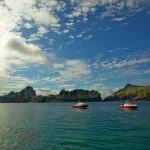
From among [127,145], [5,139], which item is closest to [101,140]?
[127,145]

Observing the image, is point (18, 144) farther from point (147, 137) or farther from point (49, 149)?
point (147, 137)

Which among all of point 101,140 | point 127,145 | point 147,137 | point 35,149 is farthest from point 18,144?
point 147,137

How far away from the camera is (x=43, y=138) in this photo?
5738 centimetres

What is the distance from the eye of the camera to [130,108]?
171m

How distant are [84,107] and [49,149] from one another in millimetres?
153479

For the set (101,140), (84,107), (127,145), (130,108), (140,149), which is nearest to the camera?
(140,149)

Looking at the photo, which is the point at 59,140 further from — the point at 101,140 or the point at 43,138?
the point at 101,140

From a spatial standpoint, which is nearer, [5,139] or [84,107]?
[5,139]

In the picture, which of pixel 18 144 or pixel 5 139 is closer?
pixel 18 144

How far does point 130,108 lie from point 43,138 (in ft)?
400

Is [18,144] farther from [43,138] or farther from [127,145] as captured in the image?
[127,145]

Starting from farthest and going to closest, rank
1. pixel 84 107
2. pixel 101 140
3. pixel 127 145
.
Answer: pixel 84 107, pixel 101 140, pixel 127 145

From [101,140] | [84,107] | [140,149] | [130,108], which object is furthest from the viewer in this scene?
[84,107]

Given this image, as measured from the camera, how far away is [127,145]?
1908 inches
